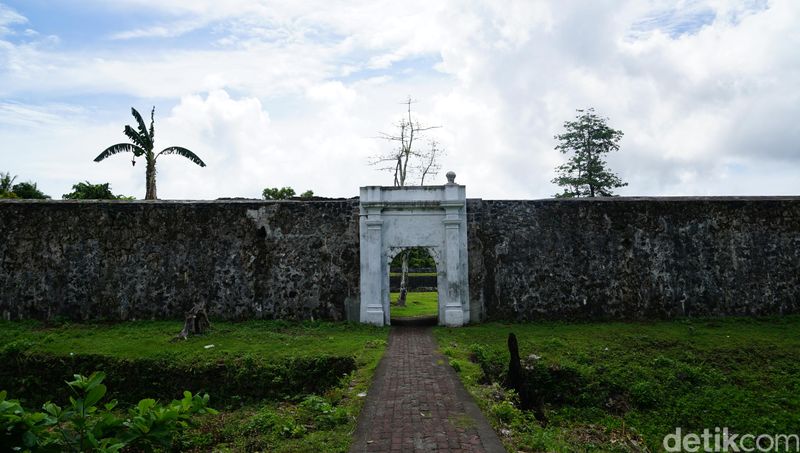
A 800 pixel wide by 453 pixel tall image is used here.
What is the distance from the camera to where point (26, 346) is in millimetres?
9727

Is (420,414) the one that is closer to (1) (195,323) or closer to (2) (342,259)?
(1) (195,323)

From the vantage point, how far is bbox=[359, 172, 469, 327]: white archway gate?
1299cm

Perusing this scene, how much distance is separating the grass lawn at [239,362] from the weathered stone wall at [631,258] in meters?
3.76

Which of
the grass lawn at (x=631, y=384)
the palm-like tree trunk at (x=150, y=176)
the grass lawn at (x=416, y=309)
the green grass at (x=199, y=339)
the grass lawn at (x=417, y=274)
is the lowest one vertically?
the grass lawn at (x=631, y=384)

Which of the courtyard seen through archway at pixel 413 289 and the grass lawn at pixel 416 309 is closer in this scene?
the courtyard seen through archway at pixel 413 289

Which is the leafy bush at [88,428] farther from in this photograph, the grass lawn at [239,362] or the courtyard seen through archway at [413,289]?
the courtyard seen through archway at [413,289]

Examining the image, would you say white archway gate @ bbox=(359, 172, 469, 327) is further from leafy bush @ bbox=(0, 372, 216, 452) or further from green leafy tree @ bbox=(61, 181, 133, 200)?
green leafy tree @ bbox=(61, 181, 133, 200)

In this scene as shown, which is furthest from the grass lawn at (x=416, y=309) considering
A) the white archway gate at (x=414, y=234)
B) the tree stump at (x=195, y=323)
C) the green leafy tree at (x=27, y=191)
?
the green leafy tree at (x=27, y=191)

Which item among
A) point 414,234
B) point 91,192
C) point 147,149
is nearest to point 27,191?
point 91,192

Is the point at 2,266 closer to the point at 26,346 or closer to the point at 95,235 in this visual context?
the point at 95,235

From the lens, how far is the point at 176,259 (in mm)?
13422

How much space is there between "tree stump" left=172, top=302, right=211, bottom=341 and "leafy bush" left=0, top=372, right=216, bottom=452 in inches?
367

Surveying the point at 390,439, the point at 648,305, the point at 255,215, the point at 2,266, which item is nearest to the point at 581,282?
the point at 648,305

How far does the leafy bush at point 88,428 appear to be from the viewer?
6.02 feet
